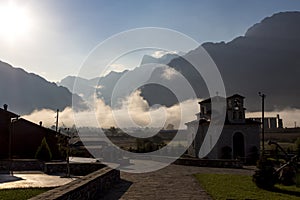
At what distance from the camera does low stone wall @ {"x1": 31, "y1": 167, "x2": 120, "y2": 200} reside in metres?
9.17

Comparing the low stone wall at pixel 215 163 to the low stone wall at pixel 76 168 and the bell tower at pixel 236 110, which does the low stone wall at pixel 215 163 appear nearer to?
the low stone wall at pixel 76 168

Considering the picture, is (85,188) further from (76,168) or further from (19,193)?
(76,168)

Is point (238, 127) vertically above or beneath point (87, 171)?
above

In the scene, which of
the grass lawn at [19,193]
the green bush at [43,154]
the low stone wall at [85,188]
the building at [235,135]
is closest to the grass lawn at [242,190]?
the low stone wall at [85,188]

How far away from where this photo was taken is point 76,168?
22453mm

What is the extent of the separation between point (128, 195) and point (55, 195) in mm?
4976

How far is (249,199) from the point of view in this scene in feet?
40.7

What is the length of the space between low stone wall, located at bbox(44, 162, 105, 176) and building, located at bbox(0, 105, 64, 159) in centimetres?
996

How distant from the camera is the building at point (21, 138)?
105 feet

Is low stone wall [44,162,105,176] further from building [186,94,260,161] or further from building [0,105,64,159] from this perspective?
building [186,94,260,161]

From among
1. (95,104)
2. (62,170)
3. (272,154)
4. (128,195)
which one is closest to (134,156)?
(95,104)

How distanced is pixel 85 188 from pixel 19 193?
3.76 m

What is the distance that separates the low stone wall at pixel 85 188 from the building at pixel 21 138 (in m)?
18.1

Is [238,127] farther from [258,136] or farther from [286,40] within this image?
[286,40]
